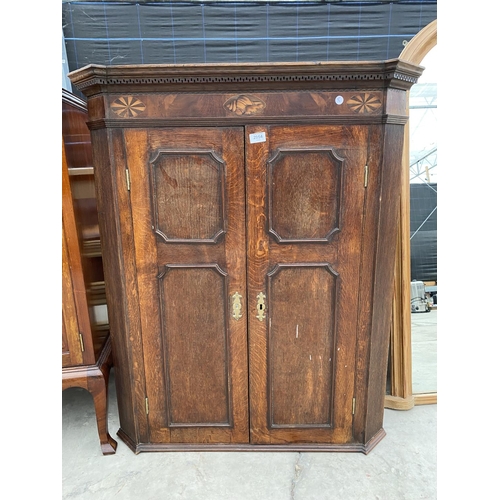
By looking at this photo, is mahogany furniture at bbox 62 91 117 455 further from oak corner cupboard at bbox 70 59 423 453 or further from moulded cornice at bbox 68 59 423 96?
moulded cornice at bbox 68 59 423 96

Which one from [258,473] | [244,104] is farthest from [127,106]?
[258,473]

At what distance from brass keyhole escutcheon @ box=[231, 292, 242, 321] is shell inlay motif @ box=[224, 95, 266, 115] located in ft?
2.54

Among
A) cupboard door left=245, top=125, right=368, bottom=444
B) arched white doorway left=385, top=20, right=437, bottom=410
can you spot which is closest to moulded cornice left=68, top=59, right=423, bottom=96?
cupboard door left=245, top=125, right=368, bottom=444

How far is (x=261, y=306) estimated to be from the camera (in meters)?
1.70

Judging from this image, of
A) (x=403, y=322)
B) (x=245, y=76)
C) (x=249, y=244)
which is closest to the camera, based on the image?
(x=245, y=76)

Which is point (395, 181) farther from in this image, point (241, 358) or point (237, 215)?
point (241, 358)

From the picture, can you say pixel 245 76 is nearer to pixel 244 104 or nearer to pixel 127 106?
pixel 244 104

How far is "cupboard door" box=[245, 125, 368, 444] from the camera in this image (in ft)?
5.06

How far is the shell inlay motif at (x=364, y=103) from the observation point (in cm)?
149

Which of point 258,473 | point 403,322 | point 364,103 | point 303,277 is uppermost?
point 364,103

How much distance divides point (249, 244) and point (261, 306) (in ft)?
0.96

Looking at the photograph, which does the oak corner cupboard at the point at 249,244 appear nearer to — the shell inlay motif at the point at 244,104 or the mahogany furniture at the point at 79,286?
the shell inlay motif at the point at 244,104

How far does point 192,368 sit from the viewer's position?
5.87 ft

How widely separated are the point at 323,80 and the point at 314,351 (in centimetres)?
117
